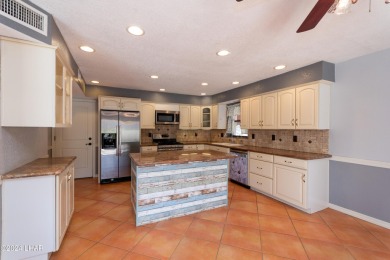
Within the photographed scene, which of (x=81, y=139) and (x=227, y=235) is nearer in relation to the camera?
(x=227, y=235)

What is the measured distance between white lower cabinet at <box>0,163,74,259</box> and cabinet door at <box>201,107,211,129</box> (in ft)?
14.4

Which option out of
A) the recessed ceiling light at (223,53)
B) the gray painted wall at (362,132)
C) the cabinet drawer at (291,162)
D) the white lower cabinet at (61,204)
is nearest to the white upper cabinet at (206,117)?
the cabinet drawer at (291,162)

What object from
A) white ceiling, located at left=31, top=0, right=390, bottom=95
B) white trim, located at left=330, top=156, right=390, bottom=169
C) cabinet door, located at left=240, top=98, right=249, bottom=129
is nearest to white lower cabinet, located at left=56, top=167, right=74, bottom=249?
white ceiling, located at left=31, top=0, right=390, bottom=95

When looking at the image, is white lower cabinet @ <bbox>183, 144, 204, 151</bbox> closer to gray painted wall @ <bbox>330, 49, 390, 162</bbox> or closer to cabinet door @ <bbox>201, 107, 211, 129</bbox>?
cabinet door @ <bbox>201, 107, 211, 129</bbox>

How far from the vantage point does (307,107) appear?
9.86 feet

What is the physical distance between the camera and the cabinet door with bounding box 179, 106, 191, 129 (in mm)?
5477

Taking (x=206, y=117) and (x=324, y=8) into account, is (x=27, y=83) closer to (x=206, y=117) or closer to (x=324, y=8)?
(x=324, y=8)

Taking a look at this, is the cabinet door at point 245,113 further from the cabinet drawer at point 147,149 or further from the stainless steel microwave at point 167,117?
the cabinet drawer at point 147,149

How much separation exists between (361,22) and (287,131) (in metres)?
2.20

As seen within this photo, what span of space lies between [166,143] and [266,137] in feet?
8.68

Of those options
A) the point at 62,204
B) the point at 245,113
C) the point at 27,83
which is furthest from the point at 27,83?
the point at 245,113

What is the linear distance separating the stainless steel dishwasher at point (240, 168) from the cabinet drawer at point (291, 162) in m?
0.79

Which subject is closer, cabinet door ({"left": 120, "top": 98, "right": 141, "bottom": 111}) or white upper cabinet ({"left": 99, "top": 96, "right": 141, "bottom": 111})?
white upper cabinet ({"left": 99, "top": 96, "right": 141, "bottom": 111})

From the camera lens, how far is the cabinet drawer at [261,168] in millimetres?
3338
